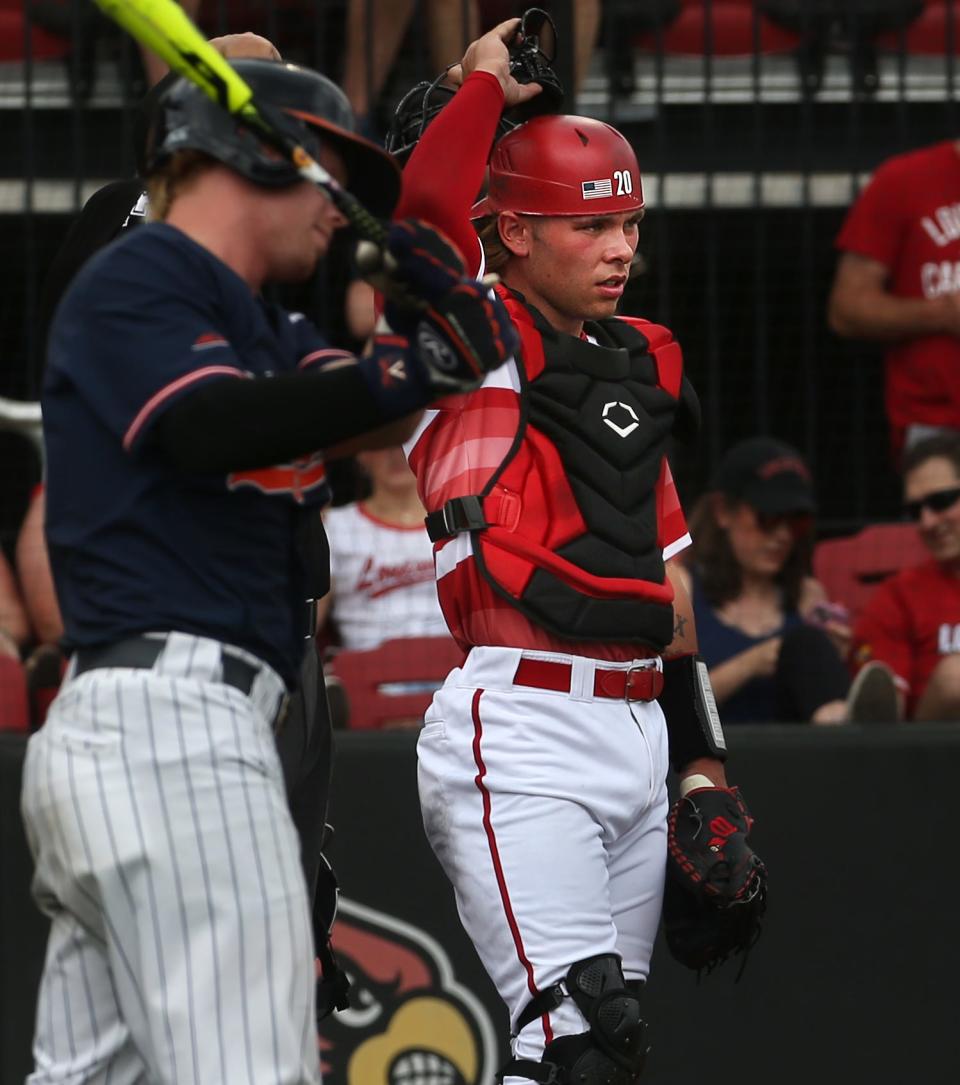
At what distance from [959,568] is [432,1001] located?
1754 mm

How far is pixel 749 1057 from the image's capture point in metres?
4.75

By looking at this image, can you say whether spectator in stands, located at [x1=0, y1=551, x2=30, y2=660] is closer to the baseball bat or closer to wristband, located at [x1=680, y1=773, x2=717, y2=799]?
wristband, located at [x1=680, y1=773, x2=717, y2=799]

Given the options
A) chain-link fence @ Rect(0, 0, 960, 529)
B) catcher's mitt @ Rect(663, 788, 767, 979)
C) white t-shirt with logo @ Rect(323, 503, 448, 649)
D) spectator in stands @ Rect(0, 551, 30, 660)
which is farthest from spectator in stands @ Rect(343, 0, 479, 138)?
catcher's mitt @ Rect(663, 788, 767, 979)

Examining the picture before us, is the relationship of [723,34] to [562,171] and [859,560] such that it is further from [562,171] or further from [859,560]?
[562,171]

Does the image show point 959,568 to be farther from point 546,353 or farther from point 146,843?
point 146,843

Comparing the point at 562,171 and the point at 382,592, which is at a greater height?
the point at 562,171

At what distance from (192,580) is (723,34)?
4240 mm

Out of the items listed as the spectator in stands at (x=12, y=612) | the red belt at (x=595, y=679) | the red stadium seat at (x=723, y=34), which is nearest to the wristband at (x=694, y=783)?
the red belt at (x=595, y=679)

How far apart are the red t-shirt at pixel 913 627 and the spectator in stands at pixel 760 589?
0.10 metres

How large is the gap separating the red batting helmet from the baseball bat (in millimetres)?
1019

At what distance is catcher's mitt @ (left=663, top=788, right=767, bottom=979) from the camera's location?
3441 mm

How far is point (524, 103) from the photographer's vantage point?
371 centimetres

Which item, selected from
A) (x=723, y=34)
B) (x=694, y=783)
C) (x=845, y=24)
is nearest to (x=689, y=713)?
(x=694, y=783)

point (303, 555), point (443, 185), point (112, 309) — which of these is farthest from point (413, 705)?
point (112, 309)
